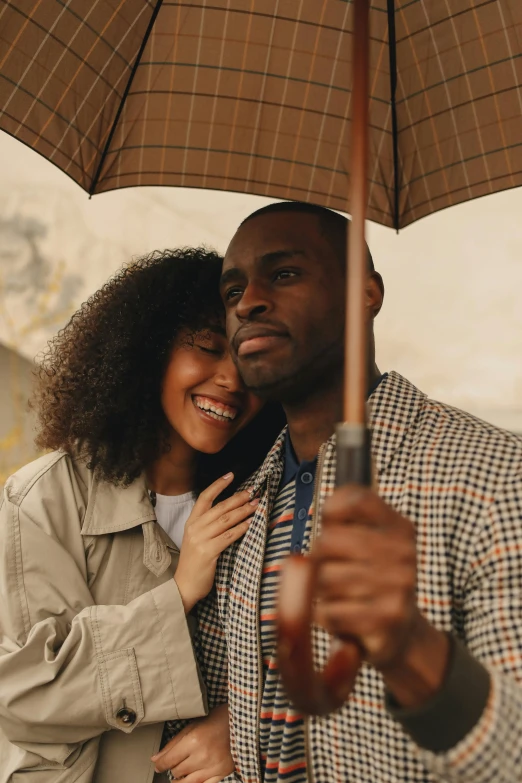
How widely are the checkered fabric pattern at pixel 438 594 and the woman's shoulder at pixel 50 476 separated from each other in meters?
0.59

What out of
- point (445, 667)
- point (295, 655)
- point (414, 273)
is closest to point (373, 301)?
point (445, 667)

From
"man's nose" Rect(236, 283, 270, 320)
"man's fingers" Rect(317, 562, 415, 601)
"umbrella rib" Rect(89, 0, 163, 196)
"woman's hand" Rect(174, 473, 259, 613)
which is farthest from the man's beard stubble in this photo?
"man's fingers" Rect(317, 562, 415, 601)

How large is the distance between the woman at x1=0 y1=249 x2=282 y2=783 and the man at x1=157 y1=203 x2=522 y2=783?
168 millimetres

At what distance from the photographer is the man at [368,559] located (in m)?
0.96

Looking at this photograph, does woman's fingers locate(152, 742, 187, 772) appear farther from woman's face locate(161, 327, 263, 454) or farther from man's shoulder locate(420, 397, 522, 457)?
man's shoulder locate(420, 397, 522, 457)

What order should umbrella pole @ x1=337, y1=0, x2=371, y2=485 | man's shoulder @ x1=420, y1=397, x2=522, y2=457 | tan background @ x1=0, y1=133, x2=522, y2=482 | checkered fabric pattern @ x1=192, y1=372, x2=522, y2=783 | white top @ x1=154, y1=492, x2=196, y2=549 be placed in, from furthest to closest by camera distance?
tan background @ x1=0, y1=133, x2=522, y2=482 → white top @ x1=154, y1=492, x2=196, y2=549 → man's shoulder @ x1=420, y1=397, x2=522, y2=457 → checkered fabric pattern @ x1=192, y1=372, x2=522, y2=783 → umbrella pole @ x1=337, y1=0, x2=371, y2=485

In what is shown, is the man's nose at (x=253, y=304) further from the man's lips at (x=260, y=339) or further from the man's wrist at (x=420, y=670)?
the man's wrist at (x=420, y=670)

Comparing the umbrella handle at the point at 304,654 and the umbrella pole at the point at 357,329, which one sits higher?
the umbrella pole at the point at 357,329

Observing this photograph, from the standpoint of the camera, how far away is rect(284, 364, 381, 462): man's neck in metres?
1.91

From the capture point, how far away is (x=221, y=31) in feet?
6.49

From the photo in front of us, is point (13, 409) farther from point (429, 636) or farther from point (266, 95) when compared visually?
point (429, 636)

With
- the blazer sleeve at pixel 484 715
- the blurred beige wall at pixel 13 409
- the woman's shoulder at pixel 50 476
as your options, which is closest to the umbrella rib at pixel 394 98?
the woman's shoulder at pixel 50 476

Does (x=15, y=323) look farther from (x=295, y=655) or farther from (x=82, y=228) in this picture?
(x=295, y=655)

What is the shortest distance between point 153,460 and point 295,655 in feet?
5.36
